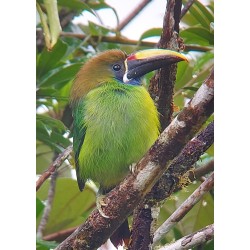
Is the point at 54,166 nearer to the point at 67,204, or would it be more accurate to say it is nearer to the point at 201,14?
the point at 67,204

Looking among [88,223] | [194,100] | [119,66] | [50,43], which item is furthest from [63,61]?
[194,100]

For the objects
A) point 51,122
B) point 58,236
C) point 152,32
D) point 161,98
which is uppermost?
point 152,32

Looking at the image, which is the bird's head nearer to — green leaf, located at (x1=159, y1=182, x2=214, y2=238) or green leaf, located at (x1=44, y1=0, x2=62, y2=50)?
green leaf, located at (x1=44, y1=0, x2=62, y2=50)

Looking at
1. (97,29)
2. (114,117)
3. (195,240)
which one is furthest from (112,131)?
(97,29)

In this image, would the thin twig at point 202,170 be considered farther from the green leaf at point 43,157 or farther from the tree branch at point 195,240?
the green leaf at point 43,157

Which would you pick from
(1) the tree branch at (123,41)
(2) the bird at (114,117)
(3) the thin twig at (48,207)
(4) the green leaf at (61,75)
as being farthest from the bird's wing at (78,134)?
(1) the tree branch at (123,41)

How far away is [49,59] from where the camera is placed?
8.25 feet

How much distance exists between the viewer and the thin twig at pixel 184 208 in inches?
83.5

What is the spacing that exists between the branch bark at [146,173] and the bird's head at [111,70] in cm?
38

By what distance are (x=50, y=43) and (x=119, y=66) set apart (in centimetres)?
30

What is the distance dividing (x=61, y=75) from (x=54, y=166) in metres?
0.33

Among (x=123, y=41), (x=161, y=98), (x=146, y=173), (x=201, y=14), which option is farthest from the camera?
(x=123, y=41)
